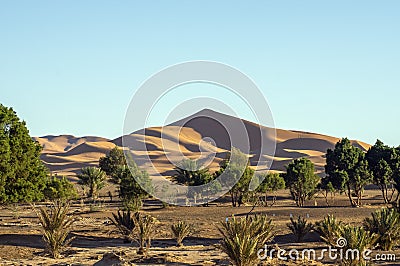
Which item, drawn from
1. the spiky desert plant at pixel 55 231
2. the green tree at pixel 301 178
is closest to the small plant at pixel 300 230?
the spiky desert plant at pixel 55 231

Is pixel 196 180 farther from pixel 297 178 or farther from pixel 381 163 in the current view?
pixel 381 163

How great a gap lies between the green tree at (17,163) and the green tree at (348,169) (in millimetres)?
27354

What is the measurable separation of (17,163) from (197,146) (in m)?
134

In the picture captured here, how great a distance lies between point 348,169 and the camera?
48.1 meters

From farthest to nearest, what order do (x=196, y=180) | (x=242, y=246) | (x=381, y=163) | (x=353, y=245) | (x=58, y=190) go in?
(x=196, y=180)
(x=381, y=163)
(x=58, y=190)
(x=353, y=245)
(x=242, y=246)

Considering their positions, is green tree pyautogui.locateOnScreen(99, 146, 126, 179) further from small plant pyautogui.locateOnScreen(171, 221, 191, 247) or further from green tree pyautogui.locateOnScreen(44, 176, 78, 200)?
small plant pyautogui.locateOnScreen(171, 221, 191, 247)

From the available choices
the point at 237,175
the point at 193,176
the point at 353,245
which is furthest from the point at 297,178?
the point at 353,245

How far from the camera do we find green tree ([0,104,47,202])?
2419 cm

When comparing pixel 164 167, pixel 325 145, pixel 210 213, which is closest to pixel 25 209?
pixel 210 213

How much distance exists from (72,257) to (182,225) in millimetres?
6124

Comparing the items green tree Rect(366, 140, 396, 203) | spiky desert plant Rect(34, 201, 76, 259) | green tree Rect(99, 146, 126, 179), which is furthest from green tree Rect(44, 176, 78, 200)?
green tree Rect(99, 146, 126, 179)

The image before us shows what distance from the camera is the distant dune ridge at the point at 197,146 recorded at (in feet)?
406

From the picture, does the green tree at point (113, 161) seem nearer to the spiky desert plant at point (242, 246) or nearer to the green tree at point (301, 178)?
the green tree at point (301, 178)

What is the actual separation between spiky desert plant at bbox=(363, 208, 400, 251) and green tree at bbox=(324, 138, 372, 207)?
84.7ft
